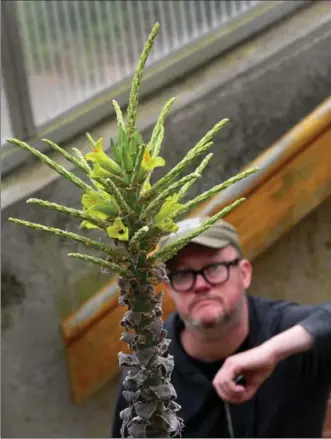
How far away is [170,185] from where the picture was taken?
0.45 meters

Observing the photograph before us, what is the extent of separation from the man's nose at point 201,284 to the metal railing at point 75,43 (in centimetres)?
50

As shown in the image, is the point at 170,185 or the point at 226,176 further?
the point at 226,176

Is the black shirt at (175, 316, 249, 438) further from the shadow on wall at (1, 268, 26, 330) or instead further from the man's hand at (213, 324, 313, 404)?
the shadow on wall at (1, 268, 26, 330)

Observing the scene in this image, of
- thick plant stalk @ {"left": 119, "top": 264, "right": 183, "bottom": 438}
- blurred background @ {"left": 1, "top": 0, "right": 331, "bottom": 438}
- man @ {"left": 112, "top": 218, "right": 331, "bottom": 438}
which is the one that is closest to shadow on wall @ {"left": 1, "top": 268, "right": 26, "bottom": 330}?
blurred background @ {"left": 1, "top": 0, "right": 331, "bottom": 438}

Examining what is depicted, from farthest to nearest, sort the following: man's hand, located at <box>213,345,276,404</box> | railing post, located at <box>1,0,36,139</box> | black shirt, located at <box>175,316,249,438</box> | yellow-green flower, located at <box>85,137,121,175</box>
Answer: railing post, located at <box>1,0,36,139</box>
black shirt, located at <box>175,316,249,438</box>
man's hand, located at <box>213,345,276,404</box>
yellow-green flower, located at <box>85,137,121,175</box>

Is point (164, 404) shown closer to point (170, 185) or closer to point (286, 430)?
point (170, 185)

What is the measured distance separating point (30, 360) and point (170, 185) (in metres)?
1.03

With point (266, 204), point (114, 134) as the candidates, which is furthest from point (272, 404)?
point (114, 134)

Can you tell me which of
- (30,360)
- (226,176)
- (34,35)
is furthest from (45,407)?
(34,35)

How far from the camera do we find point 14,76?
1.29 m

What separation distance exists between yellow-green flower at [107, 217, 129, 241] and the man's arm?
0.35m

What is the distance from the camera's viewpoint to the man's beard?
1007 mm

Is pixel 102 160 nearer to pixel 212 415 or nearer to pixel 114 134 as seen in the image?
pixel 212 415

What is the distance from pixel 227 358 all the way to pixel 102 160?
1.92ft
